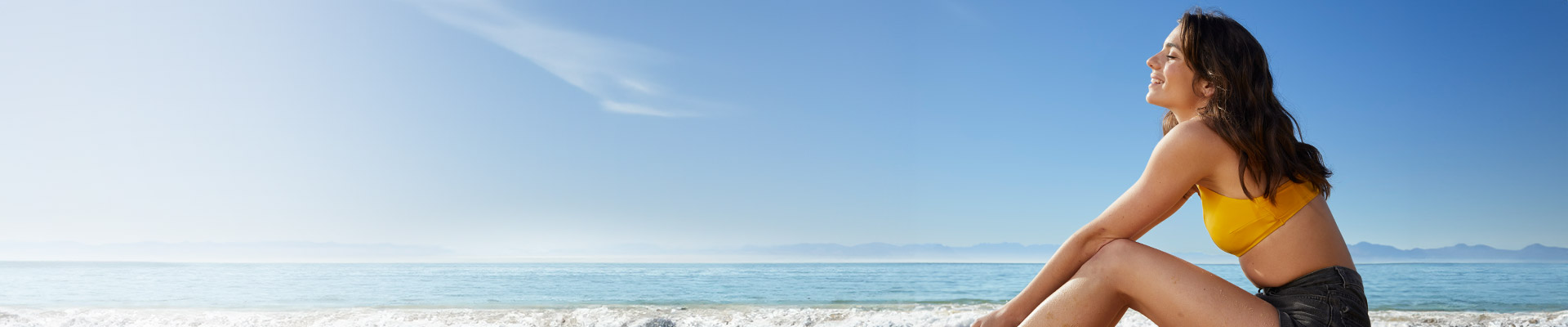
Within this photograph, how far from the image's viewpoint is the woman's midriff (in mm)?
1258

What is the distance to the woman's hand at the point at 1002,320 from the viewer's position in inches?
55.6

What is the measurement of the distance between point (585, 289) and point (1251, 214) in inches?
356

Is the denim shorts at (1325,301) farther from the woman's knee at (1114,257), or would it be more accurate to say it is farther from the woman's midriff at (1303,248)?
the woman's knee at (1114,257)

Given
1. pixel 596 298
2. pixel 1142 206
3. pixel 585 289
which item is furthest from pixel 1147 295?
pixel 585 289

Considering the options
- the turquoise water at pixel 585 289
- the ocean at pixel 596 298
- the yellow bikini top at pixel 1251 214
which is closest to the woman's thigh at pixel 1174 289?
the yellow bikini top at pixel 1251 214

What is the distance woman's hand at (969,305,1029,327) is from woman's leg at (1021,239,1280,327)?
7 cm

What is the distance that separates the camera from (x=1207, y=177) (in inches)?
53.6

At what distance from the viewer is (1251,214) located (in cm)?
130

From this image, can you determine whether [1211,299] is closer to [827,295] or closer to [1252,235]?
[1252,235]

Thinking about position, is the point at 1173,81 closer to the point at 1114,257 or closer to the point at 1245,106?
the point at 1245,106

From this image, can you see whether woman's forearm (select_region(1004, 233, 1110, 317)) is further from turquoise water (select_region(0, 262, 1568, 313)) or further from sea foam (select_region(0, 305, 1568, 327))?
turquoise water (select_region(0, 262, 1568, 313))

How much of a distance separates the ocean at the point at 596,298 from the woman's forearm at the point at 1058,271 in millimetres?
2321

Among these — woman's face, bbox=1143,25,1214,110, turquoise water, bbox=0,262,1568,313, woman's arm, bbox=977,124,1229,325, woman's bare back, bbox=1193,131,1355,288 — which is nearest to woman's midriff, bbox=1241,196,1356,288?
woman's bare back, bbox=1193,131,1355,288

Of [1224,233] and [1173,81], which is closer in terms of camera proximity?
[1224,233]
